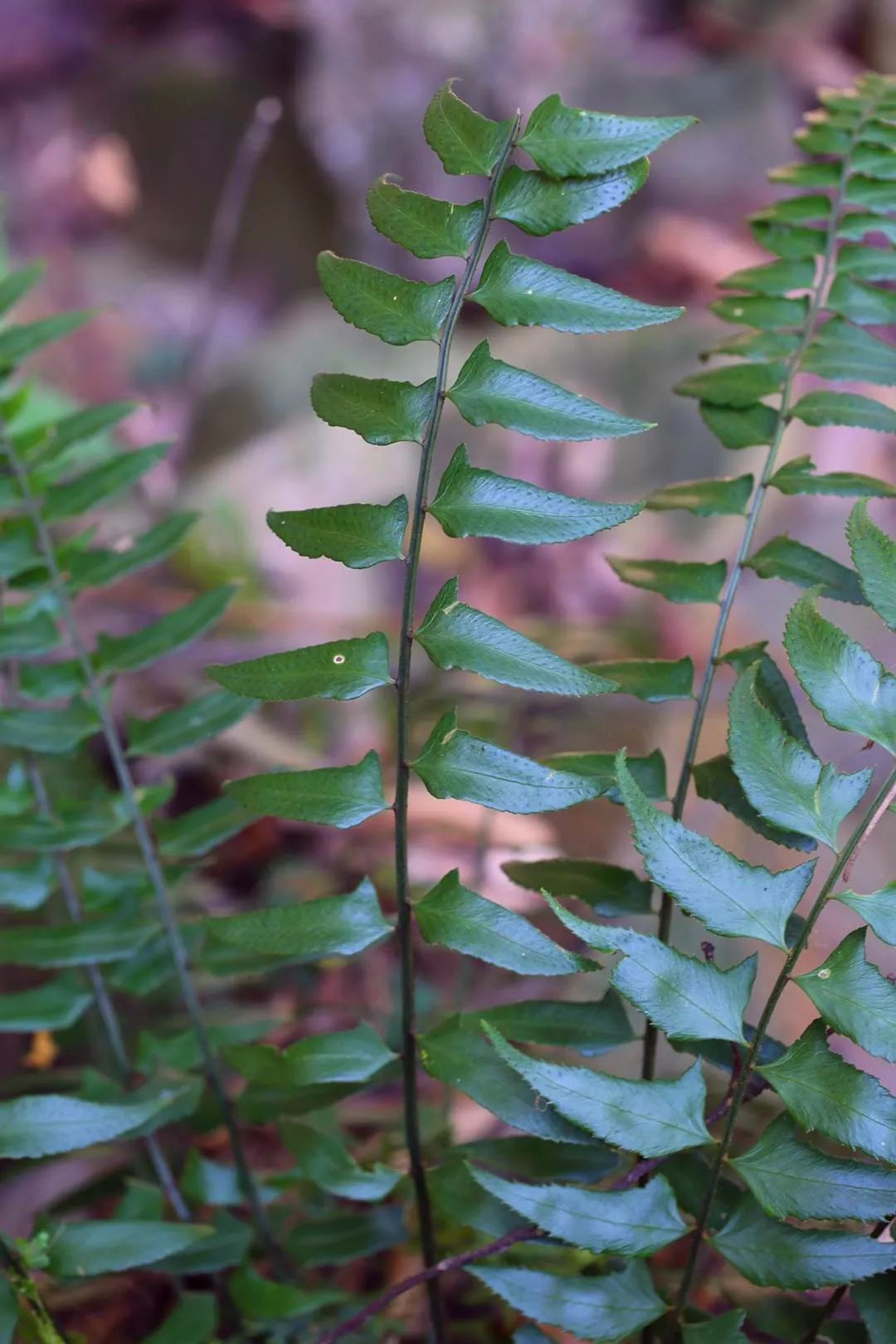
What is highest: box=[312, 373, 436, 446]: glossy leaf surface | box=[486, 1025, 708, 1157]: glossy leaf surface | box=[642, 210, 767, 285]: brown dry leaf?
box=[642, 210, 767, 285]: brown dry leaf

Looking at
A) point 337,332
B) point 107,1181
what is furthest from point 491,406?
point 337,332

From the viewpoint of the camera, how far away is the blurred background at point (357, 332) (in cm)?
187

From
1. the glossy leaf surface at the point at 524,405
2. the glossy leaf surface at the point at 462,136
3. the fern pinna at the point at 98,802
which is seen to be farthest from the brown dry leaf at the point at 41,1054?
the glossy leaf surface at the point at 462,136

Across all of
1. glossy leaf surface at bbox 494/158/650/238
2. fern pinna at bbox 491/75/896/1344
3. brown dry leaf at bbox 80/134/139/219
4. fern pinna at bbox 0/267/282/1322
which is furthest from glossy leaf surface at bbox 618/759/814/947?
brown dry leaf at bbox 80/134/139/219

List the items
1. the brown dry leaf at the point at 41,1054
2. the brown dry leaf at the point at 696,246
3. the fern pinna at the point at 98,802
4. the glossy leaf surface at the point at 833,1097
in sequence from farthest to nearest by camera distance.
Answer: the brown dry leaf at the point at 696,246
the brown dry leaf at the point at 41,1054
the fern pinna at the point at 98,802
the glossy leaf surface at the point at 833,1097

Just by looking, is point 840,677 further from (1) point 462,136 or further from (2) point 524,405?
(1) point 462,136

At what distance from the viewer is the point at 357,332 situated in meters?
3.74

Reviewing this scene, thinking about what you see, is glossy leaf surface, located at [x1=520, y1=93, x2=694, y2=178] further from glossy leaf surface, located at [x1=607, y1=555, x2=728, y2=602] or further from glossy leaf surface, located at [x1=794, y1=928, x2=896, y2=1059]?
glossy leaf surface, located at [x1=794, y1=928, x2=896, y2=1059]

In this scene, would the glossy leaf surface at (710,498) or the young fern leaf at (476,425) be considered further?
the glossy leaf surface at (710,498)

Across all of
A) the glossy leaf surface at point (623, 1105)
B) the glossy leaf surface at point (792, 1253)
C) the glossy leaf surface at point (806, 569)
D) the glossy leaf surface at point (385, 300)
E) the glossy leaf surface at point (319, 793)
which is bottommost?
the glossy leaf surface at point (792, 1253)

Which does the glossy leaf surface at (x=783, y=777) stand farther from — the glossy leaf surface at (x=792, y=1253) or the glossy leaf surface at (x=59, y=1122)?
the glossy leaf surface at (x=59, y=1122)

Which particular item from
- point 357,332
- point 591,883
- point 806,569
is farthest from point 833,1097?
point 357,332

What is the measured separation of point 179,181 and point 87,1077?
190 inches

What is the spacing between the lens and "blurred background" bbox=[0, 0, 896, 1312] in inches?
73.4
